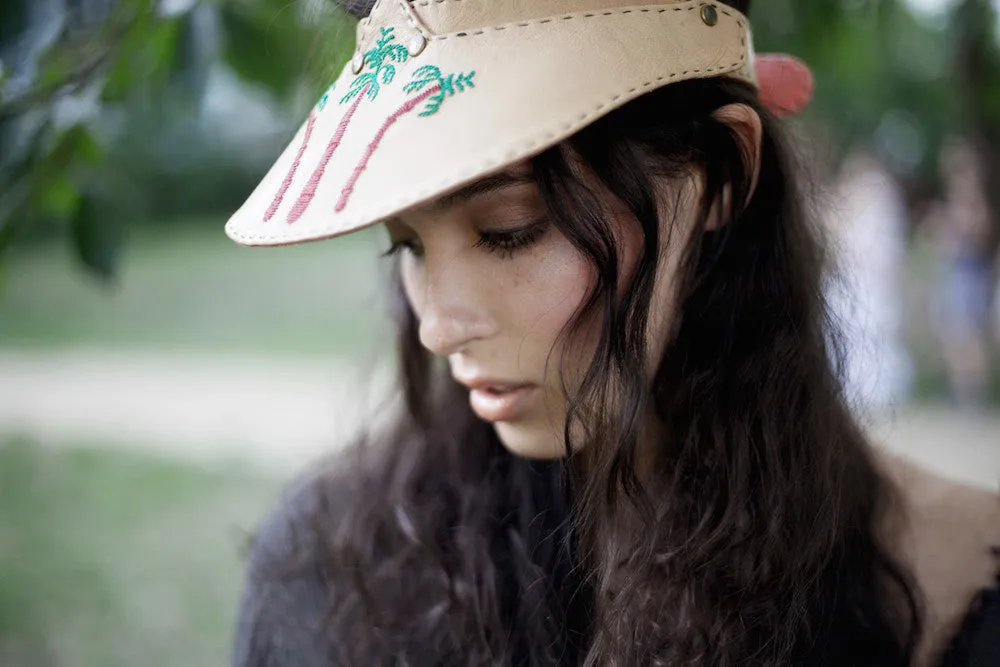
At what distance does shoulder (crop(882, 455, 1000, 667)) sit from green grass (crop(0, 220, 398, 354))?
557 cm

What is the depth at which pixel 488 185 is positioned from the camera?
108 cm

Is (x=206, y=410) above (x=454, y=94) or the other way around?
the other way around

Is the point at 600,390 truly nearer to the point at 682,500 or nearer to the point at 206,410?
the point at 682,500

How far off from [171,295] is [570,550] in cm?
1058

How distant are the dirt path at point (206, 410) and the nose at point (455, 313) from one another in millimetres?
4039

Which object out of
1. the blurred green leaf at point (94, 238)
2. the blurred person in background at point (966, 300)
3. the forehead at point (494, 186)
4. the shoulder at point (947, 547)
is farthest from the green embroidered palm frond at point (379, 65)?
the blurred person in background at point (966, 300)

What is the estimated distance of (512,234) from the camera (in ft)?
3.65

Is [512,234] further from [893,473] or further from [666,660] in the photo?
[893,473]

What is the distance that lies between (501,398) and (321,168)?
1.25 ft

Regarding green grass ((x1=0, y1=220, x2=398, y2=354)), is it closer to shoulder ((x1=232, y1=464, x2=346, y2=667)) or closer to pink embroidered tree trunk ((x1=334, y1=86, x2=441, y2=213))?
shoulder ((x1=232, y1=464, x2=346, y2=667))

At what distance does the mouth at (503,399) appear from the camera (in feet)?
3.93

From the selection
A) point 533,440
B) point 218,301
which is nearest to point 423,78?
point 533,440

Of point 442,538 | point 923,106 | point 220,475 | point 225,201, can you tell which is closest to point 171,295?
point 225,201

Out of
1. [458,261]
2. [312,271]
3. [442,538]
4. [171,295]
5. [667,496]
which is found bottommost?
[312,271]
